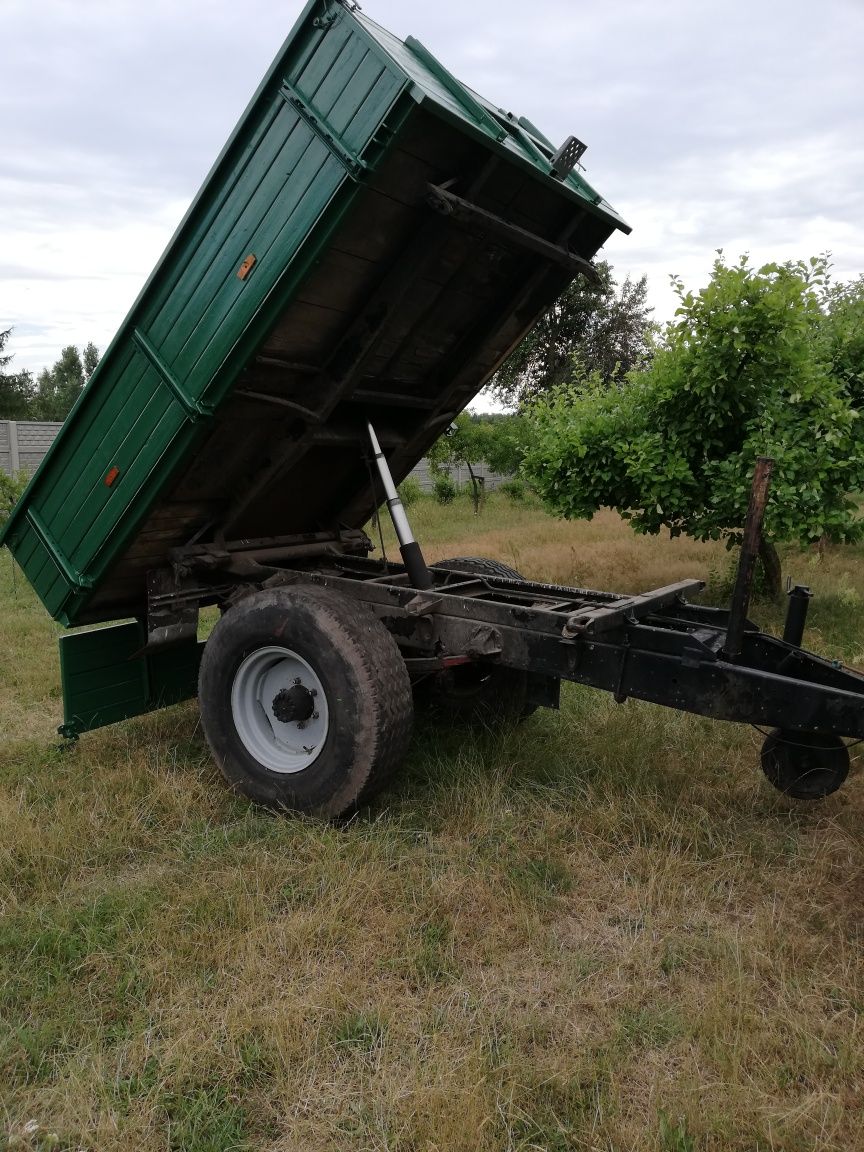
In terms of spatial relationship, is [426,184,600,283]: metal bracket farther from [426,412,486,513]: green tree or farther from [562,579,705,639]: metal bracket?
[426,412,486,513]: green tree

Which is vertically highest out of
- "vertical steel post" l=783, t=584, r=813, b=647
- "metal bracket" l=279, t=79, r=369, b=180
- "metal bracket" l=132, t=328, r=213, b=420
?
"metal bracket" l=279, t=79, r=369, b=180

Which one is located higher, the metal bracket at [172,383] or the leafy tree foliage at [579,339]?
the leafy tree foliage at [579,339]

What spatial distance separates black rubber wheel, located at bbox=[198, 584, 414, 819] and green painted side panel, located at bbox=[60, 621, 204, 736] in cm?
87

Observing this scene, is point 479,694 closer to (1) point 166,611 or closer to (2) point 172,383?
(1) point 166,611

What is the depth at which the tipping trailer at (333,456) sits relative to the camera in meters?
3.38

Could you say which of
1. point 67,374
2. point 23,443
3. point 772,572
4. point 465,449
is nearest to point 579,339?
point 465,449

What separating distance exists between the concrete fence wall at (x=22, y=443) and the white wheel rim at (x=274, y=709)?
14.9 meters

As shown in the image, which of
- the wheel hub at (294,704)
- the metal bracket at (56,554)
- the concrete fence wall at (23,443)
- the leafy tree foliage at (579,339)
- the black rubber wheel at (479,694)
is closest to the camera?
the wheel hub at (294,704)

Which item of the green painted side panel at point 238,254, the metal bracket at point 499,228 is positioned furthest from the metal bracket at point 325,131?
the metal bracket at point 499,228

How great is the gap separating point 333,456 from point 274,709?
165 cm

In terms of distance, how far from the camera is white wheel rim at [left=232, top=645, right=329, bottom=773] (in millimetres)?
4031

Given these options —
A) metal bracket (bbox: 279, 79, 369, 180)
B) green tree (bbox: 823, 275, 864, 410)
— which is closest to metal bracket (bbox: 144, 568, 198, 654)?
metal bracket (bbox: 279, 79, 369, 180)

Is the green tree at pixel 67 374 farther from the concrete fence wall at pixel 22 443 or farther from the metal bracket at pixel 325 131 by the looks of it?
the metal bracket at pixel 325 131

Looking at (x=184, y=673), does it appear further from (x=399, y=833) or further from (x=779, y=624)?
(x=779, y=624)
